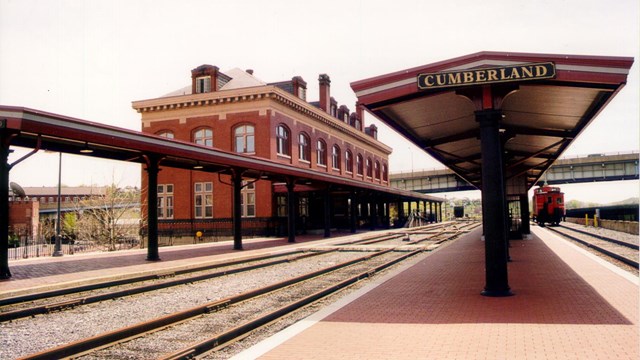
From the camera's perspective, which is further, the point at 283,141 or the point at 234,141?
the point at 283,141

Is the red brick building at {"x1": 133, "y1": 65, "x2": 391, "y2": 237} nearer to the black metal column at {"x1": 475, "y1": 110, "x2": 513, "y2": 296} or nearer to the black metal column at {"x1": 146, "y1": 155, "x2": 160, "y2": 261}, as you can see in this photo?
the black metal column at {"x1": 146, "y1": 155, "x2": 160, "y2": 261}

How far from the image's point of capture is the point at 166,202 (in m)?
38.0

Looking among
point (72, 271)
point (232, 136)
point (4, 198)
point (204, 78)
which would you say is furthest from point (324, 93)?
point (4, 198)

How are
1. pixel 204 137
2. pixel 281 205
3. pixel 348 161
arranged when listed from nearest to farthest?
pixel 281 205 < pixel 204 137 < pixel 348 161

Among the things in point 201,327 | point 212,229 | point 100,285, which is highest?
point 212,229

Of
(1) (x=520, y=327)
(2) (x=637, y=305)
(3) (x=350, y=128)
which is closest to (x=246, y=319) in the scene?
(1) (x=520, y=327)

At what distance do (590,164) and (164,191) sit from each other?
54.7 meters

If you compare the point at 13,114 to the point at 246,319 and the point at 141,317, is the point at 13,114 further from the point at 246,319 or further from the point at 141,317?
the point at 246,319

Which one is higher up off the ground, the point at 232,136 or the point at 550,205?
the point at 232,136

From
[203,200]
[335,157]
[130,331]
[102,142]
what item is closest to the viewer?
[130,331]

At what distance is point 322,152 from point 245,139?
401 inches

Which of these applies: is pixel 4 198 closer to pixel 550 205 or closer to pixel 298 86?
pixel 298 86

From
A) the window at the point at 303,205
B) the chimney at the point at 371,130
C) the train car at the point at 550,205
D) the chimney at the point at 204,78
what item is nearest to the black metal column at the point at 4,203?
the chimney at the point at 204,78

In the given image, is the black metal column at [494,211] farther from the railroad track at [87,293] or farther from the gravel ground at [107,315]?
the railroad track at [87,293]
